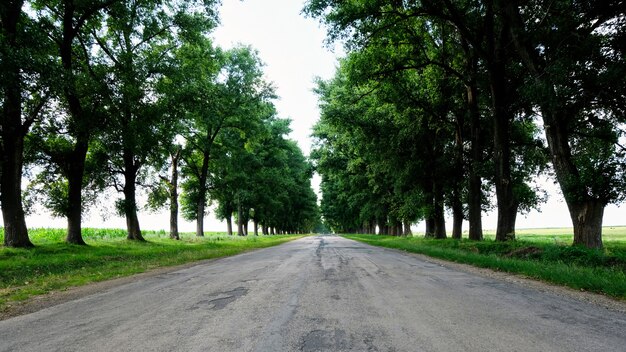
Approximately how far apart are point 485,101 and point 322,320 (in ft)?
60.6

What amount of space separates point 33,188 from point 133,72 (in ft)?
28.0

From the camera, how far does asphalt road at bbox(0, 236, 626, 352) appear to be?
337 centimetres

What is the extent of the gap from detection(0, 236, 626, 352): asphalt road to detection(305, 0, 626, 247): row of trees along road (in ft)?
24.0

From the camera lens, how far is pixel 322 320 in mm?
4090

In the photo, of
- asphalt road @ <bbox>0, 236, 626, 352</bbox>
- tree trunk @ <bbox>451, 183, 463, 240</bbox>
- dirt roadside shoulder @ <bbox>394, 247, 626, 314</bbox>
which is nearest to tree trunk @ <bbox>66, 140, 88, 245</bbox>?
asphalt road @ <bbox>0, 236, 626, 352</bbox>

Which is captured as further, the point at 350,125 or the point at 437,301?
the point at 350,125

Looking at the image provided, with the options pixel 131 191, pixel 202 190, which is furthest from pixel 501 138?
pixel 202 190

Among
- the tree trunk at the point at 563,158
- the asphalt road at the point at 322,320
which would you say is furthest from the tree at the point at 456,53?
the asphalt road at the point at 322,320

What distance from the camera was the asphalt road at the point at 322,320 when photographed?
11.0 feet

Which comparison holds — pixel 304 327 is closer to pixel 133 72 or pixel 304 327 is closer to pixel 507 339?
pixel 507 339

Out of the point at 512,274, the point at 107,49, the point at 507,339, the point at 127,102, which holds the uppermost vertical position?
the point at 107,49

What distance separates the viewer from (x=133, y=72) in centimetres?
1614

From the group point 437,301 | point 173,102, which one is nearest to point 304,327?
point 437,301

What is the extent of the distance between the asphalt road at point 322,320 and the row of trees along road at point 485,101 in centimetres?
733
